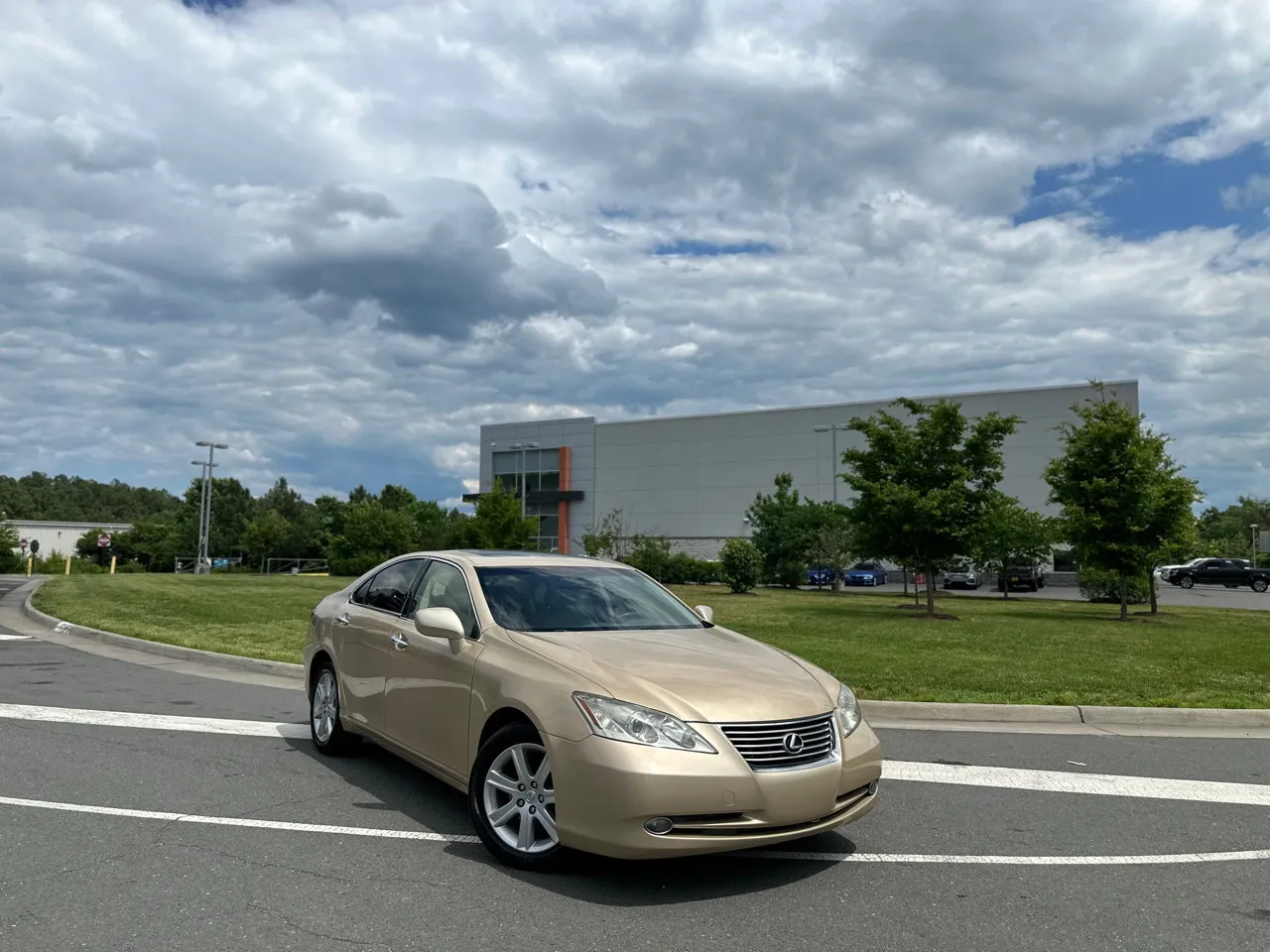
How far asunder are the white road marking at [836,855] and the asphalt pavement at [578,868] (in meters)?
0.02

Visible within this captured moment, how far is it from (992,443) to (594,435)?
5222 cm

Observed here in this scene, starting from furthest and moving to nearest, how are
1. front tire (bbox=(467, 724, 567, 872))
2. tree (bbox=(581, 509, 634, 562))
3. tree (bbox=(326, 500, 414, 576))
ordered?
tree (bbox=(326, 500, 414, 576)), tree (bbox=(581, 509, 634, 562)), front tire (bbox=(467, 724, 567, 872))

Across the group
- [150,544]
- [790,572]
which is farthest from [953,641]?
[150,544]

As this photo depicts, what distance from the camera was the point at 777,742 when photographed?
4.29 meters

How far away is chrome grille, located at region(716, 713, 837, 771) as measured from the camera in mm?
4211

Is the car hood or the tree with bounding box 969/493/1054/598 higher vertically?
the tree with bounding box 969/493/1054/598

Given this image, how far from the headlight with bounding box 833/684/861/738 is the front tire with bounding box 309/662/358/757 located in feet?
11.7

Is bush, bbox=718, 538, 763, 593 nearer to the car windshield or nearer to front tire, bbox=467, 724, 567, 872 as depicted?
the car windshield

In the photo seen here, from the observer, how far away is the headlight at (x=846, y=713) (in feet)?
15.4

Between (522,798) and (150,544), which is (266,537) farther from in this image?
(522,798)

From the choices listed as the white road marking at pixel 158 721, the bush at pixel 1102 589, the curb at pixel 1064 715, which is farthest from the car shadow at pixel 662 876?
the bush at pixel 1102 589

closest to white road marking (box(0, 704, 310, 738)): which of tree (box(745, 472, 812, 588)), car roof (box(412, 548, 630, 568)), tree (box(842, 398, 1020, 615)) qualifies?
car roof (box(412, 548, 630, 568))

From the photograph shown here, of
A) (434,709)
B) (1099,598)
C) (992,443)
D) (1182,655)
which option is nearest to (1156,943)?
(434,709)

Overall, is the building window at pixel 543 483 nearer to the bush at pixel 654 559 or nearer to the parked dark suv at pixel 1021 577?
the bush at pixel 654 559
